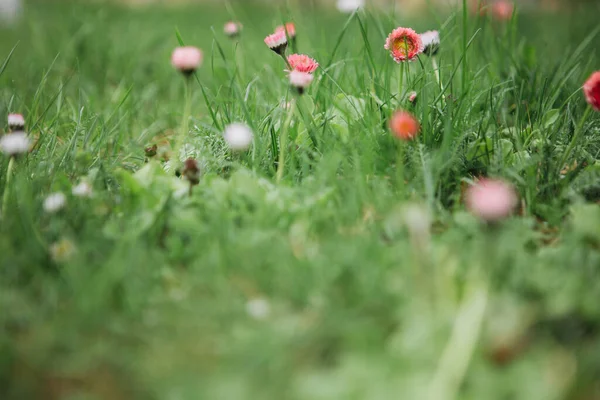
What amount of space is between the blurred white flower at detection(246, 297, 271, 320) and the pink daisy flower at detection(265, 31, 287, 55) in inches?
33.0

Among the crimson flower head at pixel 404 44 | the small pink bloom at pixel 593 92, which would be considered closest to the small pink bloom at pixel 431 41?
the crimson flower head at pixel 404 44

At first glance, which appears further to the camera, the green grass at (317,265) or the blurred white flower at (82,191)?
the blurred white flower at (82,191)

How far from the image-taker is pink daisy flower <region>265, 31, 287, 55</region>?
1.55 m

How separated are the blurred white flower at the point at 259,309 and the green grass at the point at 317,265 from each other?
0.01 metres

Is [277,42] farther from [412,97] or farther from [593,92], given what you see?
[593,92]

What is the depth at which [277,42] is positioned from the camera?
5.11 feet

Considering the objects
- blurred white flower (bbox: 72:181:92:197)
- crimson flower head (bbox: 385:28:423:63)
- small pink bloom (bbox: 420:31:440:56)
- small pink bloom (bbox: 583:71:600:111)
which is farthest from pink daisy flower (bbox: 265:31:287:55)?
small pink bloom (bbox: 583:71:600:111)

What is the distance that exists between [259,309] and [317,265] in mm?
134

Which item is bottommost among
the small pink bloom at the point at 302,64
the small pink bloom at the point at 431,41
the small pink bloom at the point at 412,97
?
the small pink bloom at the point at 412,97

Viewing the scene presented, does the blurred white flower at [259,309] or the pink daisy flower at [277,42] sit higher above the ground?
the pink daisy flower at [277,42]

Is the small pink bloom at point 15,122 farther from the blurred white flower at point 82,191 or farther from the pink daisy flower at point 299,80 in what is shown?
the pink daisy flower at point 299,80

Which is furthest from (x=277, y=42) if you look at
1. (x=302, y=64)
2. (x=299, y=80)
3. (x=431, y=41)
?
(x=431, y=41)

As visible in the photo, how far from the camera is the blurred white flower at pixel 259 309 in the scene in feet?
3.12

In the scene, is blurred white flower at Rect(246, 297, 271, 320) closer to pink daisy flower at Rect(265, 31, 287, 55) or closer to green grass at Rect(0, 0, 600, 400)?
green grass at Rect(0, 0, 600, 400)
